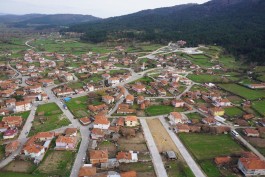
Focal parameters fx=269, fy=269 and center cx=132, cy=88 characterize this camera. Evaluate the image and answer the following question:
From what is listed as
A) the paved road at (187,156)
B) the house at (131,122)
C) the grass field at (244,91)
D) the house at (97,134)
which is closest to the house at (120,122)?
the house at (131,122)

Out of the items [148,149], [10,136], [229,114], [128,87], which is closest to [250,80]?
[229,114]

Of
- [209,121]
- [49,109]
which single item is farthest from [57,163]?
[209,121]

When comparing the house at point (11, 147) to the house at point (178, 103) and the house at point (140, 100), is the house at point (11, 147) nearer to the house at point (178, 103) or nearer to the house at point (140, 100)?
the house at point (140, 100)

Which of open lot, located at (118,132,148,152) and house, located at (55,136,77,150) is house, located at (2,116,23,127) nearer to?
house, located at (55,136,77,150)

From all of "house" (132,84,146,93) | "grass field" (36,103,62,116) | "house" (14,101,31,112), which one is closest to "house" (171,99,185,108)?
"house" (132,84,146,93)

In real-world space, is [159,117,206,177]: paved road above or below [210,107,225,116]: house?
below
